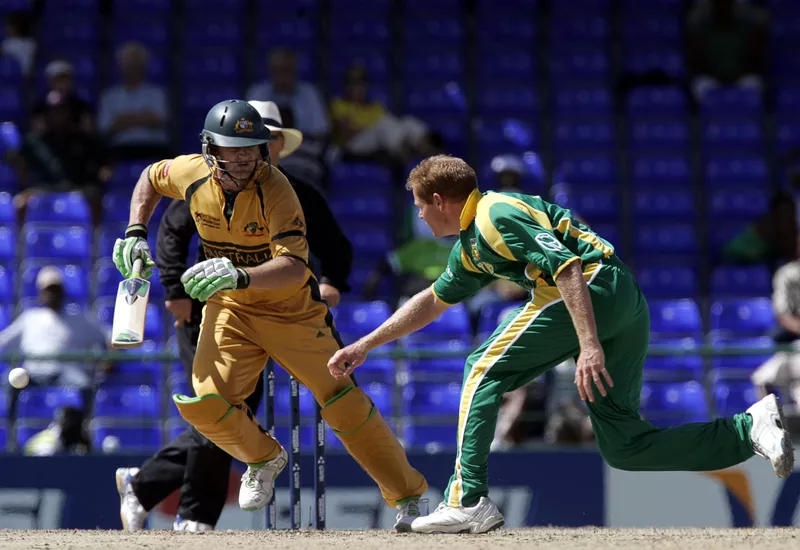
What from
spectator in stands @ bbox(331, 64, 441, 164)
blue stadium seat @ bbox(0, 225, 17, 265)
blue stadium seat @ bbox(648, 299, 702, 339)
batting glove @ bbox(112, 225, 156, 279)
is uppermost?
spectator in stands @ bbox(331, 64, 441, 164)

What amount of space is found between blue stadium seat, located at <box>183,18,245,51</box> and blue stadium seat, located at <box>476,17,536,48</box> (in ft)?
8.57

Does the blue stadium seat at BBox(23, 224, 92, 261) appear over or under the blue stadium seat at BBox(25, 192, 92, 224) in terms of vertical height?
under

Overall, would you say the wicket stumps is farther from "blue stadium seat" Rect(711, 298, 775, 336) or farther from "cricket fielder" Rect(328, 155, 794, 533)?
"blue stadium seat" Rect(711, 298, 775, 336)

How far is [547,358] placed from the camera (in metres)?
6.20

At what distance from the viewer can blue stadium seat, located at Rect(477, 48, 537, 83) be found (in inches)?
557

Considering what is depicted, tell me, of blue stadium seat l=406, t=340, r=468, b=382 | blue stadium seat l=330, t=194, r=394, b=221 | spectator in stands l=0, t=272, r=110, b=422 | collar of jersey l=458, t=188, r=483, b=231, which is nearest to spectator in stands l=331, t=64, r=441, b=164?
blue stadium seat l=330, t=194, r=394, b=221

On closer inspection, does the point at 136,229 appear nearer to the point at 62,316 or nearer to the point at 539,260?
the point at 539,260

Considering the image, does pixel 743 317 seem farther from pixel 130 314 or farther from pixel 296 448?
pixel 130 314

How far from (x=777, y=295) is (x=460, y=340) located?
2636 millimetres

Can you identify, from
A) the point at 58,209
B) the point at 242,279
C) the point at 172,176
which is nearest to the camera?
the point at 242,279

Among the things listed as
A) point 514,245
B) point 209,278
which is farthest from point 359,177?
point 514,245

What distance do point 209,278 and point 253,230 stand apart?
0.56 meters

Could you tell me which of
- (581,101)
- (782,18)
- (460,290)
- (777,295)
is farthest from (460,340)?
(782,18)

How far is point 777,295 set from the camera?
11008 mm
